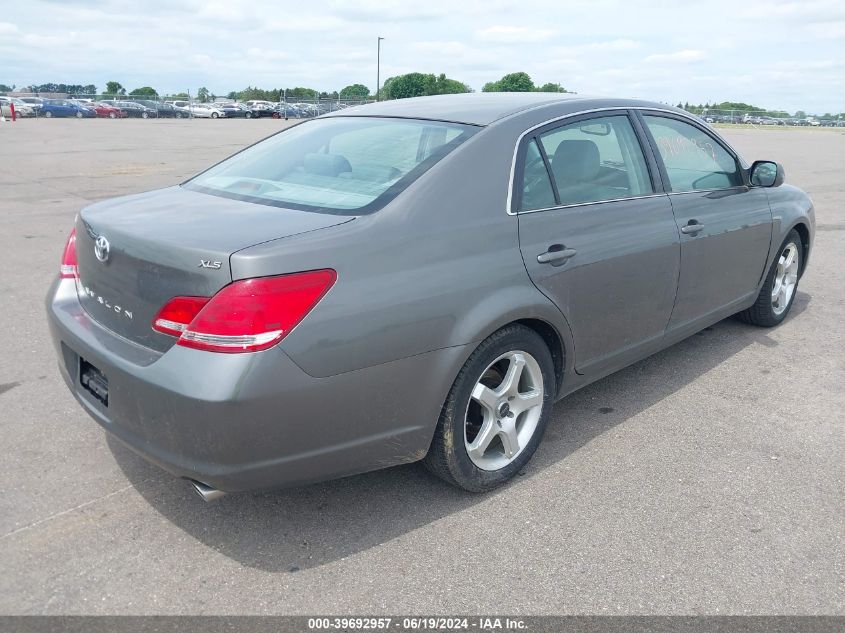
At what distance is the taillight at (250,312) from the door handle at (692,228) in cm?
234

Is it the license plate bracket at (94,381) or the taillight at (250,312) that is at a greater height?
the taillight at (250,312)

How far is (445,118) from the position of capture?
11.2 ft

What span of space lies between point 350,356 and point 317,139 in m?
1.55

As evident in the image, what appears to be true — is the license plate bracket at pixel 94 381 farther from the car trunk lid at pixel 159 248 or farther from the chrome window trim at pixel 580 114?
the chrome window trim at pixel 580 114

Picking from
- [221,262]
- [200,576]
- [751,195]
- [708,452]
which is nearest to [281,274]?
[221,262]

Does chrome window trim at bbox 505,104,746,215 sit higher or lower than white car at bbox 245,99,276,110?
higher

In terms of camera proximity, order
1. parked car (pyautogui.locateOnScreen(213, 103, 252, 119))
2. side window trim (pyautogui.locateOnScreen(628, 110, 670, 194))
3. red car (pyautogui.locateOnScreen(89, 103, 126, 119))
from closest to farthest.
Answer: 1. side window trim (pyautogui.locateOnScreen(628, 110, 670, 194))
2. red car (pyautogui.locateOnScreen(89, 103, 126, 119))
3. parked car (pyautogui.locateOnScreen(213, 103, 252, 119))

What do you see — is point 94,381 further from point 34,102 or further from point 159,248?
point 34,102

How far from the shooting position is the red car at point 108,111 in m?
48.4

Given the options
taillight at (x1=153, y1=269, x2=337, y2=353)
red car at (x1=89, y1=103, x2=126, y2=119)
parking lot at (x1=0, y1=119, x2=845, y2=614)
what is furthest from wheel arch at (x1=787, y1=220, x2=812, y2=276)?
red car at (x1=89, y1=103, x2=126, y2=119)

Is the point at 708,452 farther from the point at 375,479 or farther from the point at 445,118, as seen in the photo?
the point at 445,118

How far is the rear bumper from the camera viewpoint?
2.37 meters

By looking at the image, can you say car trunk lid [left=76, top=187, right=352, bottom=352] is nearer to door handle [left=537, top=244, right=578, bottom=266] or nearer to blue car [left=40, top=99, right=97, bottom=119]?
door handle [left=537, top=244, right=578, bottom=266]

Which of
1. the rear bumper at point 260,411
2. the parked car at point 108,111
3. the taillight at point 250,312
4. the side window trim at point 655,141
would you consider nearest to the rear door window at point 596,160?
the side window trim at point 655,141
